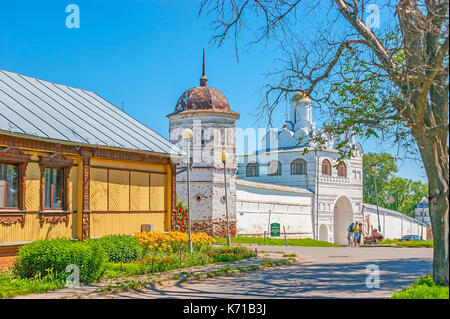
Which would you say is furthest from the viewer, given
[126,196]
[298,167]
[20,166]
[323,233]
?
[323,233]

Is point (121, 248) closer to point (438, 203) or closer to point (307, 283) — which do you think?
point (307, 283)

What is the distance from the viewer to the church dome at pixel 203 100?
32.4 m

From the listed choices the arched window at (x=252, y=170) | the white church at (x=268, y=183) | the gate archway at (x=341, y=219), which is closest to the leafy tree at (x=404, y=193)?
the white church at (x=268, y=183)

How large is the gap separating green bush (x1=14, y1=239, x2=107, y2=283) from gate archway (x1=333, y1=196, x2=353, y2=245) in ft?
127

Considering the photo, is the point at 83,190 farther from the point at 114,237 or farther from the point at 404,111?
the point at 404,111

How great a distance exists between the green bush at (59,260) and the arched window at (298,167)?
34678mm

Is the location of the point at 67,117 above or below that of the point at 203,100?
below

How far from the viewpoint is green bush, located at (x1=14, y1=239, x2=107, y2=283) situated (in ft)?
40.3

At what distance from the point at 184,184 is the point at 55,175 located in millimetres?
16782

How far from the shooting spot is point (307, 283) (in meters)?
13.0

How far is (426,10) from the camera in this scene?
10.7 meters

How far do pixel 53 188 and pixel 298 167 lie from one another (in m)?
32.2

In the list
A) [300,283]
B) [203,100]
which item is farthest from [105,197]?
[203,100]
